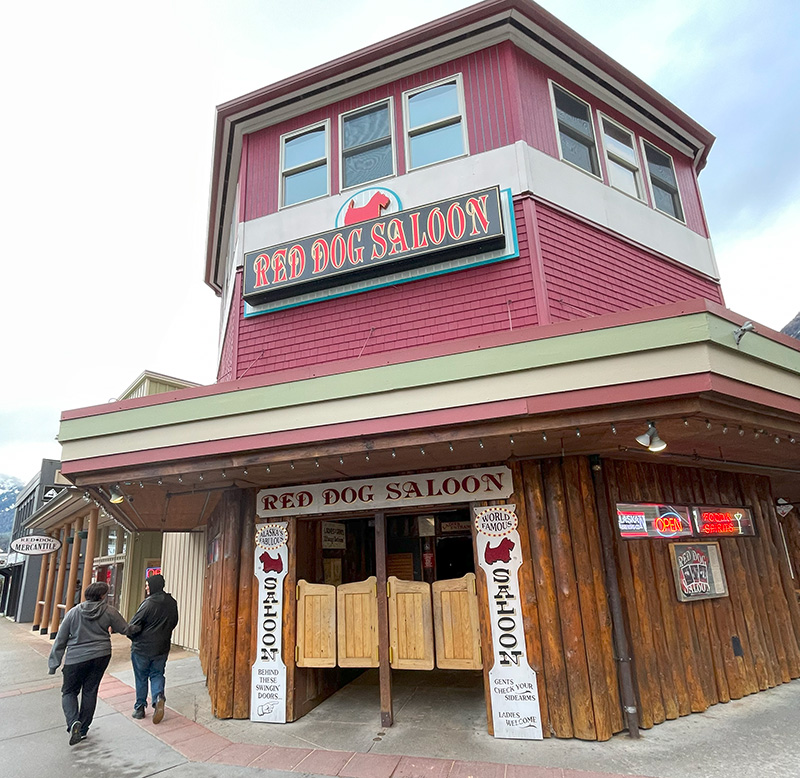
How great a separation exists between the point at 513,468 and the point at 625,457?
141cm

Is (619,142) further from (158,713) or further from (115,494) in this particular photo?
(158,713)

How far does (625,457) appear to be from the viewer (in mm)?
6480

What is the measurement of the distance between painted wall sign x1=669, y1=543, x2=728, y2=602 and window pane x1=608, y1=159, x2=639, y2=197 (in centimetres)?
558

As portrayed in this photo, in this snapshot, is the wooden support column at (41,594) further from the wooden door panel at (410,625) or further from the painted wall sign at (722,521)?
the painted wall sign at (722,521)

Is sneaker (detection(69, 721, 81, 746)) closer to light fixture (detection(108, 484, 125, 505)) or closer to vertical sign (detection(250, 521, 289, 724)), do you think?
vertical sign (detection(250, 521, 289, 724))

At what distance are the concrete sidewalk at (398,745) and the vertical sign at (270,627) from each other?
0.22 meters

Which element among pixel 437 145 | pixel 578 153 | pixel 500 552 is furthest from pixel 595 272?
pixel 500 552

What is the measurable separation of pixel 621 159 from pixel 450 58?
3.21 m

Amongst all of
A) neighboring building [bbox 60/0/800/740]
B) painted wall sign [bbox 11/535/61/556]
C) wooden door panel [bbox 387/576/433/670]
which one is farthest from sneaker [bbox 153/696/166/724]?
painted wall sign [bbox 11/535/61/556]

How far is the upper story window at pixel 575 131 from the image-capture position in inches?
339

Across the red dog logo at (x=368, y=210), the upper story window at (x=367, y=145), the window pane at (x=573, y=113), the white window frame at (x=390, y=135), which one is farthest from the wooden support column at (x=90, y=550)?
the window pane at (x=573, y=113)

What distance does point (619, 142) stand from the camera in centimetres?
932

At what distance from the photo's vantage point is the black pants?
592cm

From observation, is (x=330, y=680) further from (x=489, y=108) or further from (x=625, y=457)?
(x=489, y=108)
